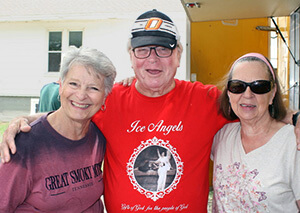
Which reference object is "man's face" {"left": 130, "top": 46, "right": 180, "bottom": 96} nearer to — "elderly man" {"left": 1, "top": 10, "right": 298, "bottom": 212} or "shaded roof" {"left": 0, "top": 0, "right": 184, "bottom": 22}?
"elderly man" {"left": 1, "top": 10, "right": 298, "bottom": 212}

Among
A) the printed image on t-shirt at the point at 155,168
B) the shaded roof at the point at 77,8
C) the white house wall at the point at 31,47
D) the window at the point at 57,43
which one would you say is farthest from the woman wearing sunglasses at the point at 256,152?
the window at the point at 57,43

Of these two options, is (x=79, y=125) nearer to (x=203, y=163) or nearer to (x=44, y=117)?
(x=44, y=117)

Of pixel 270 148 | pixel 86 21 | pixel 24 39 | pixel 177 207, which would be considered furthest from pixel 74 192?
pixel 24 39

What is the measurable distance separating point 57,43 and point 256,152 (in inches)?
406

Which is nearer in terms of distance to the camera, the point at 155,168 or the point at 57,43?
the point at 155,168

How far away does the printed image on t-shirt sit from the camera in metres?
2.21

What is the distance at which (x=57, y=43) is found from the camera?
11.1 metres

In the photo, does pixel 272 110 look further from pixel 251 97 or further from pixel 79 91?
pixel 79 91

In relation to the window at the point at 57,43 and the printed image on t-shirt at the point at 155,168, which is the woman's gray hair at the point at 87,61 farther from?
the window at the point at 57,43

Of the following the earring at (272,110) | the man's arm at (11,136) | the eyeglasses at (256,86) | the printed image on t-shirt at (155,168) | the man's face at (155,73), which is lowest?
the printed image on t-shirt at (155,168)

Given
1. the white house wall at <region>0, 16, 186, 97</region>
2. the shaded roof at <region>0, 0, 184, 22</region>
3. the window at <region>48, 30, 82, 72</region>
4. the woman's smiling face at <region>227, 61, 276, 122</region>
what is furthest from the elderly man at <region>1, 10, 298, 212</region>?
the window at <region>48, 30, 82, 72</region>

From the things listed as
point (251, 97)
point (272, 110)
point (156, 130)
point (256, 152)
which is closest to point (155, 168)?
point (156, 130)

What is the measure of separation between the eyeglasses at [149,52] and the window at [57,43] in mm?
8983

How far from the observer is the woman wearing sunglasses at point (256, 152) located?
1.89 metres
